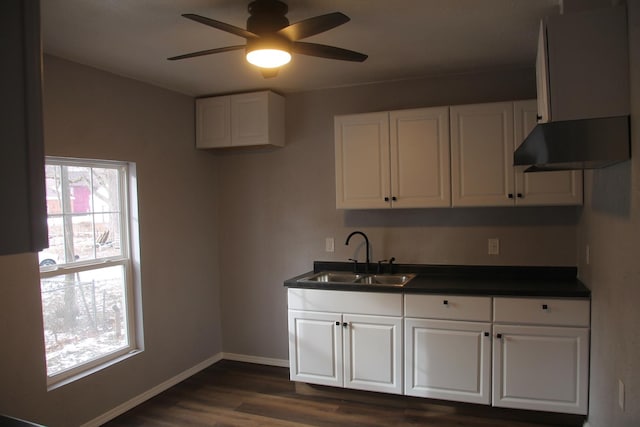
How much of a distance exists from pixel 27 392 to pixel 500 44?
3533 mm

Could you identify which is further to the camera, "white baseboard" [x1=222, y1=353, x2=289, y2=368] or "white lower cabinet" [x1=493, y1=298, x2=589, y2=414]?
"white baseboard" [x1=222, y1=353, x2=289, y2=368]

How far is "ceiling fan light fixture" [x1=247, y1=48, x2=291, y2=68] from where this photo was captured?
7.17ft

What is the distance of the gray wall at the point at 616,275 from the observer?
72.2 inches

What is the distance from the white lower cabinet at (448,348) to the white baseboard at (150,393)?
192 centimetres

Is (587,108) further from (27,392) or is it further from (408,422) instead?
(27,392)

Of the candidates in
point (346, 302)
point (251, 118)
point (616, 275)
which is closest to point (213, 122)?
point (251, 118)

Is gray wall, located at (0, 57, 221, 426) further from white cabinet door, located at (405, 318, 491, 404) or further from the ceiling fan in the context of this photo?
white cabinet door, located at (405, 318, 491, 404)

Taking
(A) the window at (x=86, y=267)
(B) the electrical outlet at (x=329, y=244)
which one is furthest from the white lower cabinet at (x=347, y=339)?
(A) the window at (x=86, y=267)

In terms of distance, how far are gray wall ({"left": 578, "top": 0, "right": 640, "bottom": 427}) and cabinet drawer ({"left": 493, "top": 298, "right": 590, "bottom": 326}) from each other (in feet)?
0.31

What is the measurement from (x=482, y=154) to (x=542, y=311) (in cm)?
113

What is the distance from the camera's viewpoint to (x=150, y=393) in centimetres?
350

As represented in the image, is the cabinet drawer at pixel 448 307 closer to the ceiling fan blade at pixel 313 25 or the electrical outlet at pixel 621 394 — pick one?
the electrical outlet at pixel 621 394

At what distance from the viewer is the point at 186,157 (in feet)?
12.9

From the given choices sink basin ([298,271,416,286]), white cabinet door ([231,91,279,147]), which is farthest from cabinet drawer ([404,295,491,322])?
white cabinet door ([231,91,279,147])
